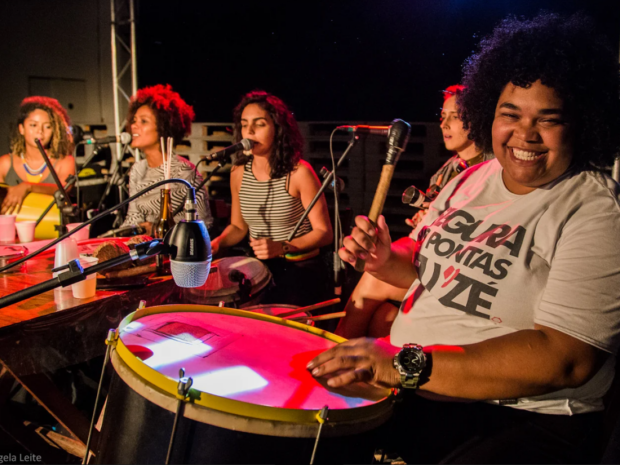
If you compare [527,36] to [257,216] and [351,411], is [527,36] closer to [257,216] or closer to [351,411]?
[351,411]

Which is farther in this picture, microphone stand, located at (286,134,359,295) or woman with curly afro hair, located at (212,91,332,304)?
woman with curly afro hair, located at (212,91,332,304)

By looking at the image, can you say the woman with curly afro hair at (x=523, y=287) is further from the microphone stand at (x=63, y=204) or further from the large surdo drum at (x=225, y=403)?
the microphone stand at (x=63, y=204)

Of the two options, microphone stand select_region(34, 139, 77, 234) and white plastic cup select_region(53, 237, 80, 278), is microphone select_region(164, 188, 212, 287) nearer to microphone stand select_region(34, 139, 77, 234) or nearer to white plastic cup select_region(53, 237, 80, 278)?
white plastic cup select_region(53, 237, 80, 278)

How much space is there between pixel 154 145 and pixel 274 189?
52.1 inches

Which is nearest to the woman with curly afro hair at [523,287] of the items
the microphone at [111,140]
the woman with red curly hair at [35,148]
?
the microphone at [111,140]

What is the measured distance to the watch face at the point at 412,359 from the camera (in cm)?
133

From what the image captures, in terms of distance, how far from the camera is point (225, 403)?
3.67 feet

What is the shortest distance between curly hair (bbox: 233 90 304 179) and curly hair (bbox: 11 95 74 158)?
195cm

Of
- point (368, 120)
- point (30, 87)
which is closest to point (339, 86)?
point (368, 120)

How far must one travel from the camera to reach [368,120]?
227 inches

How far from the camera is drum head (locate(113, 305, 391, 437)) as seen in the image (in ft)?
3.69

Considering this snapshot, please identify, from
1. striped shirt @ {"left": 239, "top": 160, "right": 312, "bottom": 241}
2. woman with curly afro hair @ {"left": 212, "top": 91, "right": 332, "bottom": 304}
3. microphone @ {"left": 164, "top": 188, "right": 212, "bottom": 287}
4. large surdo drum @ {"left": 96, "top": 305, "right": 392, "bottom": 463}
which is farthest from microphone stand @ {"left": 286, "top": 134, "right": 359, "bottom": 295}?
microphone @ {"left": 164, "top": 188, "right": 212, "bottom": 287}

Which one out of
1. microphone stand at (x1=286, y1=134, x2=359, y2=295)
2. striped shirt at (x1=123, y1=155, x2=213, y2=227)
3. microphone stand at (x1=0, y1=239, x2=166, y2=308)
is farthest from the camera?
striped shirt at (x1=123, y1=155, x2=213, y2=227)

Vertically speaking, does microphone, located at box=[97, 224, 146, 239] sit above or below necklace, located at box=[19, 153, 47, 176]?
below
